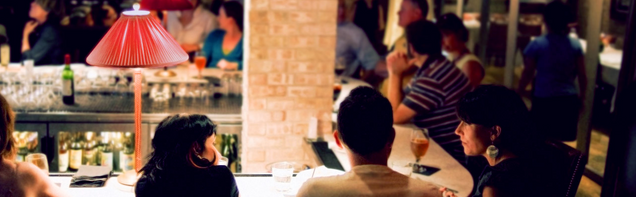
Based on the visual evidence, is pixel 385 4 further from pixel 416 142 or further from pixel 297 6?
pixel 416 142

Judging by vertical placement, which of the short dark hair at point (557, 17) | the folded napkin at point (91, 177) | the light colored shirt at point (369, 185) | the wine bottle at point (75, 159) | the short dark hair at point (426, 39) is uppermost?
the short dark hair at point (557, 17)

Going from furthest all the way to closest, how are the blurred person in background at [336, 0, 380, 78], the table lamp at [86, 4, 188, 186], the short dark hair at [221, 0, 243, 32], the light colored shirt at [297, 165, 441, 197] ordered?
the blurred person in background at [336, 0, 380, 78], the short dark hair at [221, 0, 243, 32], the table lamp at [86, 4, 188, 186], the light colored shirt at [297, 165, 441, 197]

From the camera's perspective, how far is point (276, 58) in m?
3.89

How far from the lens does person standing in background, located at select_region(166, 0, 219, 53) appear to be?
7.32m

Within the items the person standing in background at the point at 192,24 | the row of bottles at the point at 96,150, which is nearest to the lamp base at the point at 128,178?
the row of bottles at the point at 96,150

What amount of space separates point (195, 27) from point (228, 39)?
47.5 inches

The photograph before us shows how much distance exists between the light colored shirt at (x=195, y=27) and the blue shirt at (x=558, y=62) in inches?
139

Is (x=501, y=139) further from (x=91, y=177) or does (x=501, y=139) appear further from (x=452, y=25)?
(x=452, y=25)

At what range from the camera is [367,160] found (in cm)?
197

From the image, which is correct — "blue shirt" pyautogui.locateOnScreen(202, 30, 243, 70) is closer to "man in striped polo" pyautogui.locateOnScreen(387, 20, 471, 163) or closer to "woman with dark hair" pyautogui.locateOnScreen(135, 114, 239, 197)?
"man in striped polo" pyautogui.locateOnScreen(387, 20, 471, 163)

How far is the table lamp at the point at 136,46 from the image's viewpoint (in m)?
2.38

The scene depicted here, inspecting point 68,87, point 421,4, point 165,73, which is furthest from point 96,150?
point 421,4

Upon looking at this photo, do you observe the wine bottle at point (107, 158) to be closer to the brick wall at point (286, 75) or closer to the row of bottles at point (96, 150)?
the row of bottles at point (96, 150)

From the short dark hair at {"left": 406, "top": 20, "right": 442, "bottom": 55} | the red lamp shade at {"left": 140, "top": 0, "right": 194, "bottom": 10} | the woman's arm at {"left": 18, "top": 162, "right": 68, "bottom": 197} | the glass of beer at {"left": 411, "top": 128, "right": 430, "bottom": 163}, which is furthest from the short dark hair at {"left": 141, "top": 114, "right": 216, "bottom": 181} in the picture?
the short dark hair at {"left": 406, "top": 20, "right": 442, "bottom": 55}
